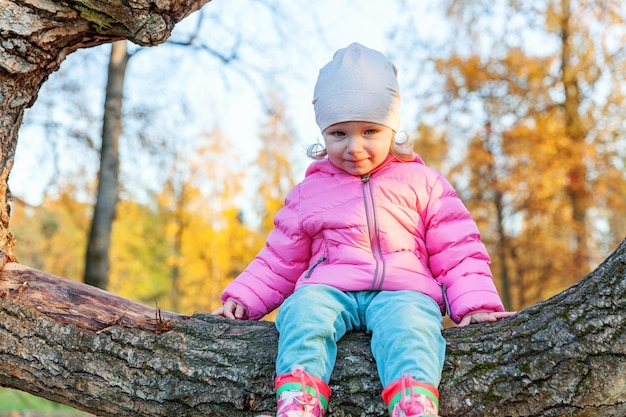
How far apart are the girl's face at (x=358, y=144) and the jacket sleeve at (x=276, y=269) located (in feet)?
1.04

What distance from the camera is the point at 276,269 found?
8.77ft

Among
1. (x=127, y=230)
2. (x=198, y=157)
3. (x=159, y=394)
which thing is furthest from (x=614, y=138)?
(x=127, y=230)

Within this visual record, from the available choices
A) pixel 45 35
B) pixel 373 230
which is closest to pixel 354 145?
pixel 373 230

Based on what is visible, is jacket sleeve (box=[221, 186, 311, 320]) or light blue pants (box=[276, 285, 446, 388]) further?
jacket sleeve (box=[221, 186, 311, 320])

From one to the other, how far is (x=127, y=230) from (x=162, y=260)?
244cm

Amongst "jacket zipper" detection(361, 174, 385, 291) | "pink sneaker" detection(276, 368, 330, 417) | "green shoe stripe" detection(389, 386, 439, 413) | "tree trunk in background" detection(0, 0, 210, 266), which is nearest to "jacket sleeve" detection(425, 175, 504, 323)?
"jacket zipper" detection(361, 174, 385, 291)

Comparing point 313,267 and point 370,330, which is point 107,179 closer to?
point 313,267

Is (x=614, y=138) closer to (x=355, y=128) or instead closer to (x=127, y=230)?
(x=355, y=128)

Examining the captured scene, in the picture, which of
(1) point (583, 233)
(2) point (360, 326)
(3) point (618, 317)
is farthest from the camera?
(1) point (583, 233)

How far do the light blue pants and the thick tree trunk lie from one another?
67 millimetres

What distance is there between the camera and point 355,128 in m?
2.53

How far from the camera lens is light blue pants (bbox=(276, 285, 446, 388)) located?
1937 mm

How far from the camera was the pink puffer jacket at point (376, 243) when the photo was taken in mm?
2383

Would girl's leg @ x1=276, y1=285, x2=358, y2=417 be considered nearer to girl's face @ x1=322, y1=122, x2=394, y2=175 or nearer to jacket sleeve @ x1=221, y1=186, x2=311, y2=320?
jacket sleeve @ x1=221, y1=186, x2=311, y2=320
